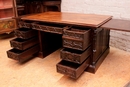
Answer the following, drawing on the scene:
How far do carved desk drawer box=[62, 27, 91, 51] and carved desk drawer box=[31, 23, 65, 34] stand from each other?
17 cm

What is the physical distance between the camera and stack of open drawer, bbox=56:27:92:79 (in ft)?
4.93

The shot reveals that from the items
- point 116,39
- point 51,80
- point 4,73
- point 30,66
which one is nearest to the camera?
point 51,80

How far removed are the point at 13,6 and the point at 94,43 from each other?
1900 millimetres

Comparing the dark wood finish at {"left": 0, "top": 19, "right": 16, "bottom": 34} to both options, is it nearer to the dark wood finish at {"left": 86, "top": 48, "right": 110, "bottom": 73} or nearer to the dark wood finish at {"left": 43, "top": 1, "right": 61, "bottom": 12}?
the dark wood finish at {"left": 43, "top": 1, "right": 61, "bottom": 12}

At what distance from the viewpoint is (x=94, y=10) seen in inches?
99.2

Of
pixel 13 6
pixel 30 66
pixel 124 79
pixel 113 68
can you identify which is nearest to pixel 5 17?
pixel 13 6

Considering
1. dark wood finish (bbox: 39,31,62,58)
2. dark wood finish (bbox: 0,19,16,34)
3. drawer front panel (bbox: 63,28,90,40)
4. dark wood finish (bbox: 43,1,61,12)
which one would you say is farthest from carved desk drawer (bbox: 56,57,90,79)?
dark wood finish (bbox: 0,19,16,34)

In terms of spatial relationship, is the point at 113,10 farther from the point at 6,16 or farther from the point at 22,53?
the point at 6,16

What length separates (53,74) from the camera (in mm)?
1782

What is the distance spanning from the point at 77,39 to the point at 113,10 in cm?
114

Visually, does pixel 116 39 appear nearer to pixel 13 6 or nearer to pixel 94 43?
pixel 94 43

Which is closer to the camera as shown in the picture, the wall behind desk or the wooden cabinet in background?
the wall behind desk

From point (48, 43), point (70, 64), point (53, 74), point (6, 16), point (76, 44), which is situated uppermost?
point (6, 16)

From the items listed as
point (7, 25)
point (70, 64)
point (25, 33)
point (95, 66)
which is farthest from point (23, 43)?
point (7, 25)
